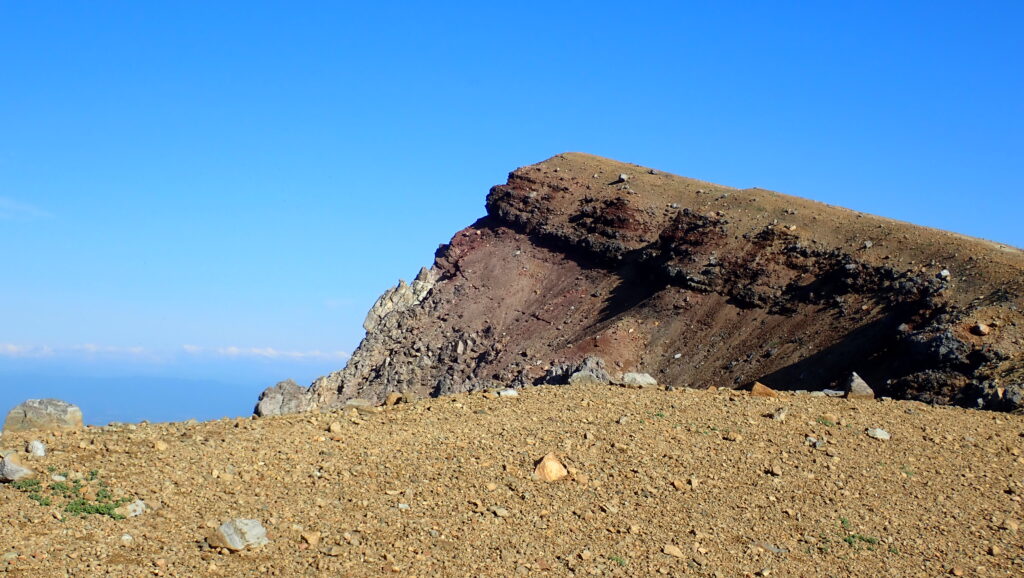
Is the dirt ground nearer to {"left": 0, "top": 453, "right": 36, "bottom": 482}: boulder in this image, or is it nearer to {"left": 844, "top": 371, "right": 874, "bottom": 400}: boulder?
{"left": 0, "top": 453, "right": 36, "bottom": 482}: boulder

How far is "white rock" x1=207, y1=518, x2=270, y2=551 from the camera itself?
752 cm

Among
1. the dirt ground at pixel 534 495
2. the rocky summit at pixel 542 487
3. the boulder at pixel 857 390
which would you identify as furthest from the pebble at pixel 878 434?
the boulder at pixel 857 390

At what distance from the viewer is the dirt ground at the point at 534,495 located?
7586 millimetres

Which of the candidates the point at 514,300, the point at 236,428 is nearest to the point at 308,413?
the point at 236,428

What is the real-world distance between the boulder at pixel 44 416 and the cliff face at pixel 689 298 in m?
13.7

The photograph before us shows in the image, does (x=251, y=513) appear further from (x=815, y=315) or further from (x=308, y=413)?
(x=815, y=315)

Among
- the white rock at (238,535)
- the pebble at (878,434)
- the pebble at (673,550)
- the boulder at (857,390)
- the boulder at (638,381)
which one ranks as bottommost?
the white rock at (238,535)

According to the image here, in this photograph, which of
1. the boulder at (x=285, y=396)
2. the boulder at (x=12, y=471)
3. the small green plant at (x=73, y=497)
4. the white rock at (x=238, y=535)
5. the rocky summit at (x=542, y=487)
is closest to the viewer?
the white rock at (x=238, y=535)

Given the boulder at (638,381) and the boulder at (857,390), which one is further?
the boulder at (638,381)

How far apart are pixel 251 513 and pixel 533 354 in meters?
27.3

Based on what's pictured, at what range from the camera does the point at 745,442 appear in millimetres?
10633

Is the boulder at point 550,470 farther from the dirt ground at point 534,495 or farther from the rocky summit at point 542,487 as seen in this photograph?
the dirt ground at point 534,495

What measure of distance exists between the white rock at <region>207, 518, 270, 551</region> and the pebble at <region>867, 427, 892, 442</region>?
307 inches

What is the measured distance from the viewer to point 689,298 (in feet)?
111
